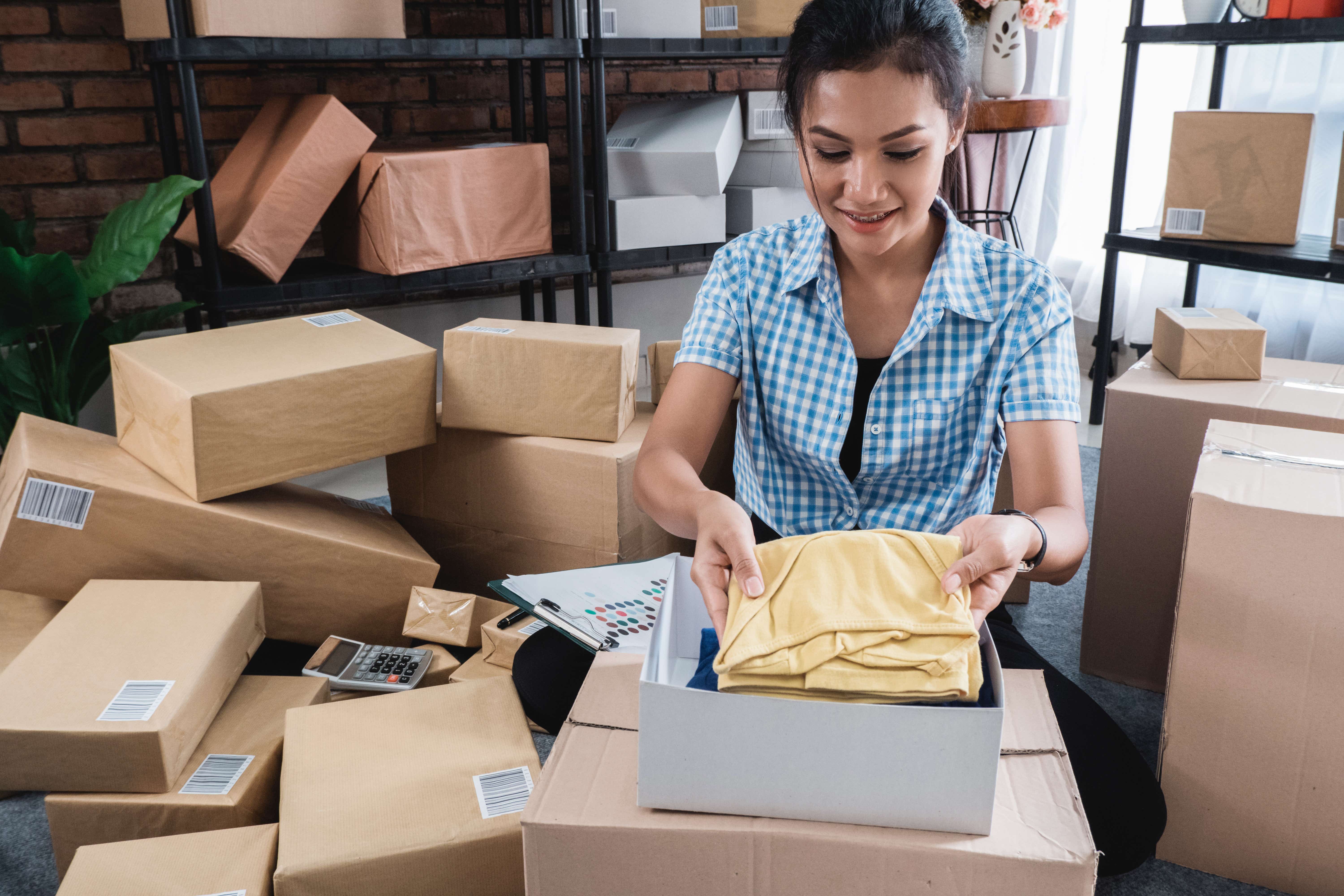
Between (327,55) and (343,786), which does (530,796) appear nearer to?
(343,786)

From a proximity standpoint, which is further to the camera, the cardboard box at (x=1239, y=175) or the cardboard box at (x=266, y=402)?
the cardboard box at (x=1239, y=175)

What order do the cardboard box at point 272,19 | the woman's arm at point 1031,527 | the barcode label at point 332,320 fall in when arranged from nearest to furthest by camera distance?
the woman's arm at point 1031,527 < the barcode label at point 332,320 < the cardboard box at point 272,19

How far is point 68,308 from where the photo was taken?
170cm

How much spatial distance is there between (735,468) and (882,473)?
0.69 feet

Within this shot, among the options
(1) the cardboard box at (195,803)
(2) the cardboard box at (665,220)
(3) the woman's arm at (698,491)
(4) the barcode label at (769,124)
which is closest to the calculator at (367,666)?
(1) the cardboard box at (195,803)

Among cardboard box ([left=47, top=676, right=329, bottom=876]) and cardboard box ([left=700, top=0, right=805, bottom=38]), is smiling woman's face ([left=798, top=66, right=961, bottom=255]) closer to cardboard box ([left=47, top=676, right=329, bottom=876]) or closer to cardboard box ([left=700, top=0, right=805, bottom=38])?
cardboard box ([left=47, top=676, right=329, bottom=876])

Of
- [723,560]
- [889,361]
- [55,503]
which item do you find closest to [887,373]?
[889,361]

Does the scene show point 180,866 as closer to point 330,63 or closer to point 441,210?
point 441,210

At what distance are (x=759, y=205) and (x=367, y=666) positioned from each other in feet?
5.01

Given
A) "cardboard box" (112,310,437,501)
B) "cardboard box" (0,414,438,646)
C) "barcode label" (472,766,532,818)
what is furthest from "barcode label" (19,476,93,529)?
"barcode label" (472,766,532,818)

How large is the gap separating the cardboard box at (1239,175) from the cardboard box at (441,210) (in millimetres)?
1396

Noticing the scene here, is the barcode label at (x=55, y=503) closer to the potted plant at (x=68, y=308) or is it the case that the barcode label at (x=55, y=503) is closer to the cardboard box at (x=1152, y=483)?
the potted plant at (x=68, y=308)

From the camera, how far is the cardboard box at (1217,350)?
1.40 m

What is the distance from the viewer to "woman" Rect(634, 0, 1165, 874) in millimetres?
951
